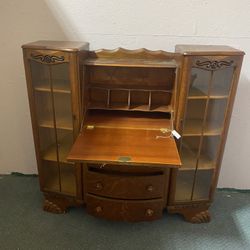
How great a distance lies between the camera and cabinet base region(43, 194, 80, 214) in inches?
75.1

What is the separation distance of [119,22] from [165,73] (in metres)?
0.50


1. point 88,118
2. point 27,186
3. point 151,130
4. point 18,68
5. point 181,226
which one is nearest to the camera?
point 151,130

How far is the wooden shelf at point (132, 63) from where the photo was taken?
1.61 meters

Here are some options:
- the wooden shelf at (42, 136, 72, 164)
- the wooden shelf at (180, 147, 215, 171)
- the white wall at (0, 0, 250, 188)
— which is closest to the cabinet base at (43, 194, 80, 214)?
the wooden shelf at (42, 136, 72, 164)

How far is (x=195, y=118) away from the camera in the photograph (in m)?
1.70

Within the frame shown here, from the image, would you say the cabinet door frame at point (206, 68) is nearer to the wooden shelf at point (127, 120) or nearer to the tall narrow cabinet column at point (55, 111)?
the wooden shelf at point (127, 120)

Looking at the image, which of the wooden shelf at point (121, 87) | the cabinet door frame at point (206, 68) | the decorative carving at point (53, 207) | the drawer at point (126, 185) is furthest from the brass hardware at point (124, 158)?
the decorative carving at point (53, 207)

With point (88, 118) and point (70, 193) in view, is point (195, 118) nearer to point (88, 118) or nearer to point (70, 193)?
point (88, 118)

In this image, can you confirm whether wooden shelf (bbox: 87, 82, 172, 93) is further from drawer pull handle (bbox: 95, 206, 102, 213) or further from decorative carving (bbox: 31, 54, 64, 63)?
drawer pull handle (bbox: 95, 206, 102, 213)

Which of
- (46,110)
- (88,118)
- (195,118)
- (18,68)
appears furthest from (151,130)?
(18,68)

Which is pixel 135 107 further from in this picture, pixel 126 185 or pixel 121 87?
pixel 126 185

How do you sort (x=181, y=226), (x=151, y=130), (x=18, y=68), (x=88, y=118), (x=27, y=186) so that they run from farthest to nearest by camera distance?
(x=27, y=186) < (x=18, y=68) < (x=181, y=226) < (x=88, y=118) < (x=151, y=130)

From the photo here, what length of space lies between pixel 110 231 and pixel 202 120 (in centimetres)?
100

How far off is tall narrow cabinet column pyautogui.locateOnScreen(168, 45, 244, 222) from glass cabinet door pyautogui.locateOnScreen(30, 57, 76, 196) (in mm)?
734
